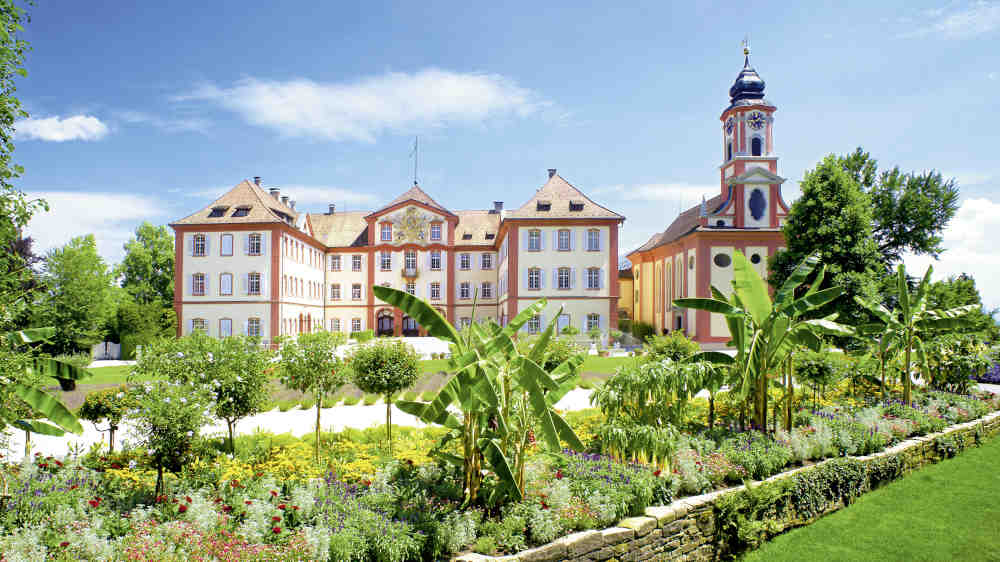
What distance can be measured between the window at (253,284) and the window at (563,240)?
23.0 meters

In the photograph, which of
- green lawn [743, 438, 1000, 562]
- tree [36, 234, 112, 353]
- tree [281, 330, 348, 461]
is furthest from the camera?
tree [36, 234, 112, 353]

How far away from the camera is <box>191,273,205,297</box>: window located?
4131 centimetres

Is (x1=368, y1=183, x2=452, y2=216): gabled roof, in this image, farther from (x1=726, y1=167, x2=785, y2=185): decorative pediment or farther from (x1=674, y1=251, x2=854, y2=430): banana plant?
(x1=674, y1=251, x2=854, y2=430): banana plant

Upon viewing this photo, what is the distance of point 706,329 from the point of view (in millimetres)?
35344

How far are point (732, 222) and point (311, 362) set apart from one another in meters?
34.1

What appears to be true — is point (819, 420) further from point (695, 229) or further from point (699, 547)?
point (695, 229)

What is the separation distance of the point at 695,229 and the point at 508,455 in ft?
108

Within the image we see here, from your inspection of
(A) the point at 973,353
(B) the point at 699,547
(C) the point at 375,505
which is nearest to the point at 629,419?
(B) the point at 699,547

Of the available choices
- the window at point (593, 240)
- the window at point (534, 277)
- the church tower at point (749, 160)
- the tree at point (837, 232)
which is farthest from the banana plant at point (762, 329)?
the window at point (593, 240)

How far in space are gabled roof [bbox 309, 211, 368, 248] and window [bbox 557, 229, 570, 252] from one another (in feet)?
63.0

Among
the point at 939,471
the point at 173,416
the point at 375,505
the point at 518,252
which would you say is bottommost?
the point at 939,471

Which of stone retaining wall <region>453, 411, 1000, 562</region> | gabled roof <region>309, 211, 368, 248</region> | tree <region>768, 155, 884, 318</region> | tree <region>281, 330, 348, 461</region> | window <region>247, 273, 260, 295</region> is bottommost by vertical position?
stone retaining wall <region>453, 411, 1000, 562</region>

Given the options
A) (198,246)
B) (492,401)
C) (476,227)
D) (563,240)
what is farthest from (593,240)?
(492,401)

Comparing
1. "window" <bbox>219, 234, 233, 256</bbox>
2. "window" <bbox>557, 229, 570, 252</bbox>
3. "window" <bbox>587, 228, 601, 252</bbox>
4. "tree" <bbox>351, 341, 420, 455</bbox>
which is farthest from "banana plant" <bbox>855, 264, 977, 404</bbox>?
"window" <bbox>219, 234, 233, 256</bbox>
